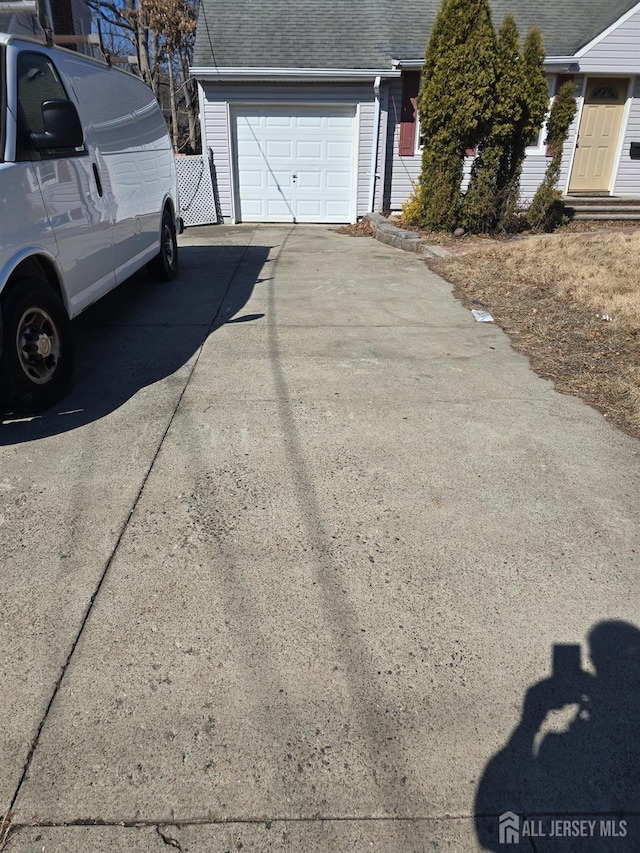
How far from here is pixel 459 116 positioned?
10070 millimetres

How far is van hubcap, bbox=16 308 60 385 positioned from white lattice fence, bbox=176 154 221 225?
32.3 feet

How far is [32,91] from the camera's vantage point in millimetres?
4004

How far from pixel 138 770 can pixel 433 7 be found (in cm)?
1655

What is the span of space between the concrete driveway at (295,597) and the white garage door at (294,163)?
9.86m

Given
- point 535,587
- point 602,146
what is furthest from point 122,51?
point 535,587

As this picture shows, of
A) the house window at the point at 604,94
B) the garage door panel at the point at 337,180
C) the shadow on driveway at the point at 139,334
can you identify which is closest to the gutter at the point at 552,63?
the house window at the point at 604,94

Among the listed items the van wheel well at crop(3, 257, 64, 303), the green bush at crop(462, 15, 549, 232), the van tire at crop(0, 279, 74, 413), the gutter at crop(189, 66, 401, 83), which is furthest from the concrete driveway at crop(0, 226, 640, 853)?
the gutter at crop(189, 66, 401, 83)

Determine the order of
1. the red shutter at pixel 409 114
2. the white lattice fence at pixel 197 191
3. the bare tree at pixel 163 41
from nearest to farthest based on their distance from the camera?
the red shutter at pixel 409 114, the white lattice fence at pixel 197 191, the bare tree at pixel 163 41

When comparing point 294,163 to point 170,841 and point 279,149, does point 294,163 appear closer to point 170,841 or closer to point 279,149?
point 279,149

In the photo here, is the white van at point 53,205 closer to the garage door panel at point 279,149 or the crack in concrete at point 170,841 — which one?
the crack in concrete at point 170,841

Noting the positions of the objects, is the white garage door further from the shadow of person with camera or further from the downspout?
the shadow of person with camera

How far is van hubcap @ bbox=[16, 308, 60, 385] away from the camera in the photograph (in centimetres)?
377

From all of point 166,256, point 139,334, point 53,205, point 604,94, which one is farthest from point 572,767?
point 604,94

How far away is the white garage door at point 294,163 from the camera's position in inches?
509
